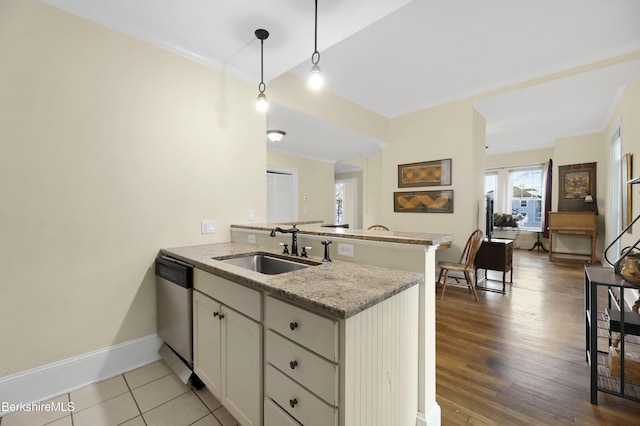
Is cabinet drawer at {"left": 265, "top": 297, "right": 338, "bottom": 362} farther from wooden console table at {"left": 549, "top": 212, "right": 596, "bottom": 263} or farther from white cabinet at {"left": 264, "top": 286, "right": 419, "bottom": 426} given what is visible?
wooden console table at {"left": 549, "top": 212, "right": 596, "bottom": 263}

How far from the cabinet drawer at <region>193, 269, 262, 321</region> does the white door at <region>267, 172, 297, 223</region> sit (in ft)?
12.5

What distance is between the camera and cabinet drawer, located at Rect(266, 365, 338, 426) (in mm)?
964

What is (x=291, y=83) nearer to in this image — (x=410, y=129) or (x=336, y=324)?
(x=410, y=129)

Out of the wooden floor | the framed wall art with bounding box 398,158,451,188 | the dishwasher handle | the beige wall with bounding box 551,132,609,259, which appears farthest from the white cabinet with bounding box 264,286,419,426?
the beige wall with bounding box 551,132,609,259

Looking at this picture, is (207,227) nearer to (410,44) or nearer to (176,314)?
(176,314)

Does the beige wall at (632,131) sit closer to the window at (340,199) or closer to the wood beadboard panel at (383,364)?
the wood beadboard panel at (383,364)

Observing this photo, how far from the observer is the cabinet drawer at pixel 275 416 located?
43.3 inches

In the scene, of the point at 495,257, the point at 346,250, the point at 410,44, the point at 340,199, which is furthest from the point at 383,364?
the point at 340,199

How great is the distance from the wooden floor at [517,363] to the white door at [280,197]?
3510mm

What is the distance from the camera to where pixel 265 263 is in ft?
6.86

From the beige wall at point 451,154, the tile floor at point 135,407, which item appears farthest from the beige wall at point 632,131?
the tile floor at point 135,407

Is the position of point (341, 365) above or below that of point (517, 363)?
above

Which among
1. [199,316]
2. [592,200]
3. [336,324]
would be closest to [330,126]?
[199,316]

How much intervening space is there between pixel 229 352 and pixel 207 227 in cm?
133
